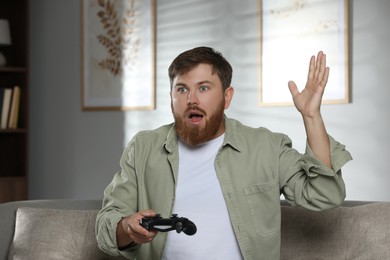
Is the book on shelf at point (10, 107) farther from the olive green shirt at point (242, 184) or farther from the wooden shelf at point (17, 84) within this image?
the olive green shirt at point (242, 184)

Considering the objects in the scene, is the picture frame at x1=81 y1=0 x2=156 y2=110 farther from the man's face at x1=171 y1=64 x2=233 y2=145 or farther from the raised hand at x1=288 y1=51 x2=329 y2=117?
the raised hand at x1=288 y1=51 x2=329 y2=117

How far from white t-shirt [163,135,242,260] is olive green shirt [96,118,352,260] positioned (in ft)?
0.08

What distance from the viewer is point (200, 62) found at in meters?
2.30

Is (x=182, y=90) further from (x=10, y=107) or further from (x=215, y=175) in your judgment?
(x=10, y=107)

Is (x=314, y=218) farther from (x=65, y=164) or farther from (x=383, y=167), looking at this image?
(x=65, y=164)

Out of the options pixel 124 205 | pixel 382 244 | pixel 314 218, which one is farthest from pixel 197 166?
pixel 382 244

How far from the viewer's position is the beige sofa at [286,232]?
8.18ft

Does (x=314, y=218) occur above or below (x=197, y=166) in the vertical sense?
below

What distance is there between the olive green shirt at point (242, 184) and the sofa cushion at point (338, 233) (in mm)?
296

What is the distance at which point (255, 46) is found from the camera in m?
3.98

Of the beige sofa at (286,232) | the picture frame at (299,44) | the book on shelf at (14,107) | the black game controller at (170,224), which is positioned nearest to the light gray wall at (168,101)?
the picture frame at (299,44)

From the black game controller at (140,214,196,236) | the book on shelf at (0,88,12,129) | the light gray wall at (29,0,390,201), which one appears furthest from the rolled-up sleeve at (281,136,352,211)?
the book on shelf at (0,88,12,129)

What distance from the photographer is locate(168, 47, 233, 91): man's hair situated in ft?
7.52

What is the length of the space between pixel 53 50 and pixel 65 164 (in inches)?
32.4
